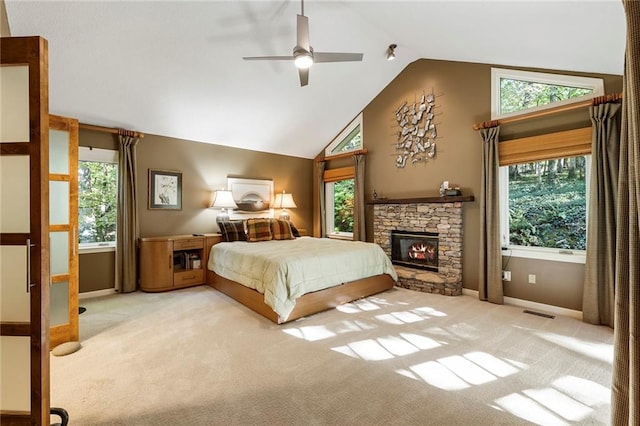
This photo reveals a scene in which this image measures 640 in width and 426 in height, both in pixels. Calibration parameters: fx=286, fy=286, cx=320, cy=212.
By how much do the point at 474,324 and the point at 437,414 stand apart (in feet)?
5.53

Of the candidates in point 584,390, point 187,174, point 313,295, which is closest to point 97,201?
point 187,174

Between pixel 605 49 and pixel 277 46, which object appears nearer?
pixel 605 49

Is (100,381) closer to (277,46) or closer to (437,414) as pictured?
(437,414)

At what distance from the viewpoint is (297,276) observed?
3240 mm

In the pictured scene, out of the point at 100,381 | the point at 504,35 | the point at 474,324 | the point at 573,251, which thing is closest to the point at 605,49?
the point at 504,35

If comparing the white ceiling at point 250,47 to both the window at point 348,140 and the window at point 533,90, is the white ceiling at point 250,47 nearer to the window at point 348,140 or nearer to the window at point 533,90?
the window at point 533,90

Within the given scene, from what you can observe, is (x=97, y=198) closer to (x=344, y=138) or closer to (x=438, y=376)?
(x=344, y=138)

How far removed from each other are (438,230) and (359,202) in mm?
1685

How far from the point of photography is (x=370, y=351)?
254 centimetres

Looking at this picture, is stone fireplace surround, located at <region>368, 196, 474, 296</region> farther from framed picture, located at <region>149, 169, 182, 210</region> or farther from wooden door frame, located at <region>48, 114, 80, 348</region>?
wooden door frame, located at <region>48, 114, 80, 348</region>

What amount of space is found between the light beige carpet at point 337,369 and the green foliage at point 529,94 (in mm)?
2686

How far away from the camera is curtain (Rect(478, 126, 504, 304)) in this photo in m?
3.86

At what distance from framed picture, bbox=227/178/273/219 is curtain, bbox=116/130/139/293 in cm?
167

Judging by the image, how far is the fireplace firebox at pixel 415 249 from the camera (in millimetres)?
4699
